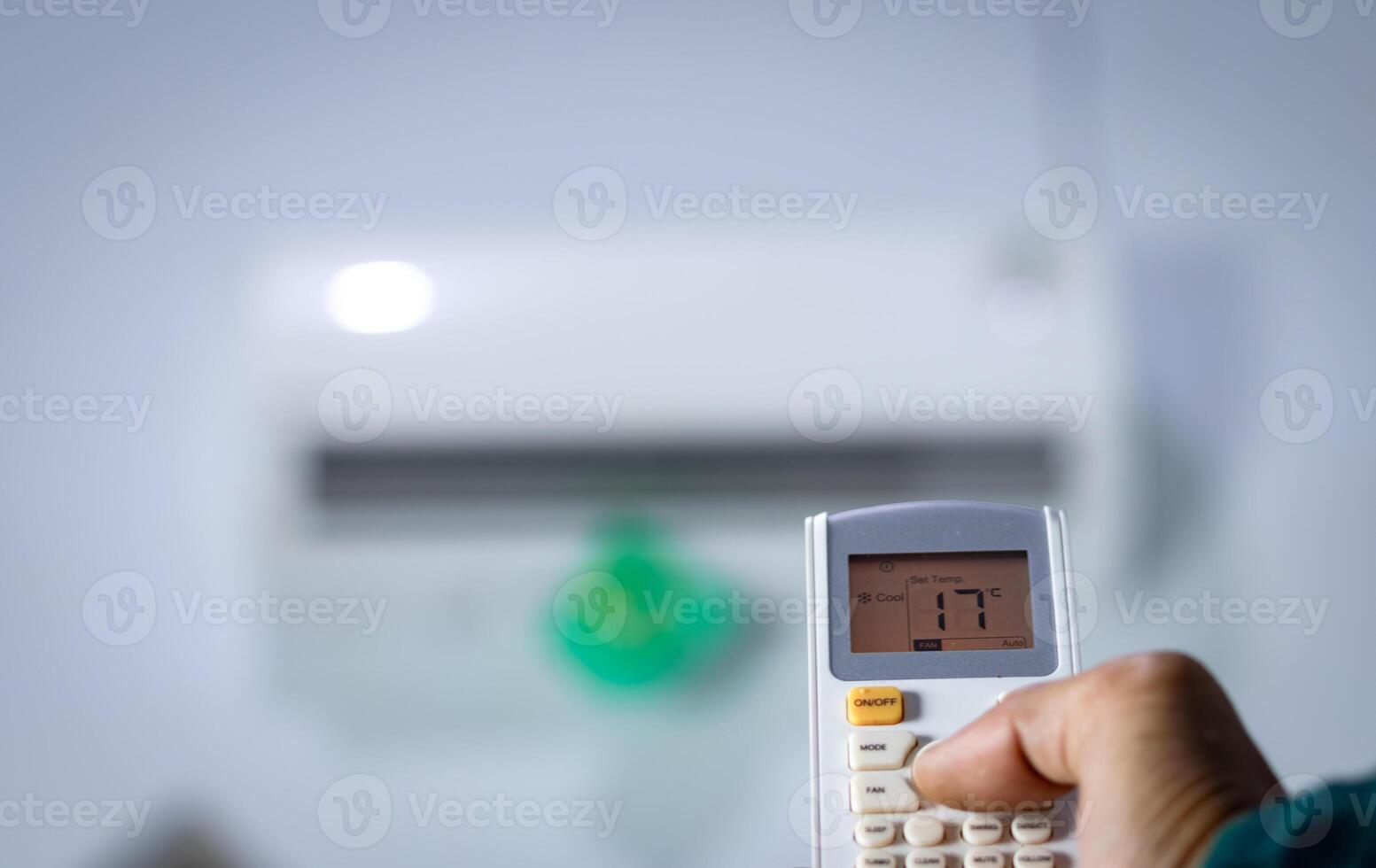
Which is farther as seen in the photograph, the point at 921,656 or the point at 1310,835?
the point at 921,656

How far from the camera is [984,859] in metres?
0.48

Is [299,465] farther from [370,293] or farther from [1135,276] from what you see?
[1135,276]

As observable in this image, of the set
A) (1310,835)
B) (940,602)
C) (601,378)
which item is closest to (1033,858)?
(940,602)

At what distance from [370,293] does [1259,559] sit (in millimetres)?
573

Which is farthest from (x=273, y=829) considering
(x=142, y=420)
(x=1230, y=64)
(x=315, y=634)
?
(x=1230, y=64)

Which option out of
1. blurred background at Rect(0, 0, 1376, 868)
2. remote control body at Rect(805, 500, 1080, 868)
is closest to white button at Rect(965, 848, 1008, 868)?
remote control body at Rect(805, 500, 1080, 868)

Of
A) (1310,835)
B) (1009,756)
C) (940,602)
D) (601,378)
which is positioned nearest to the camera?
(1310,835)

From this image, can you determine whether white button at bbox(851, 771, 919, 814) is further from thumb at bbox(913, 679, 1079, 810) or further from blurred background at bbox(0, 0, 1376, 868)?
blurred background at bbox(0, 0, 1376, 868)

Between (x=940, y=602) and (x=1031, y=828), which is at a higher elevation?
(x=940, y=602)

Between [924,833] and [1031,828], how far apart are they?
0.15 ft

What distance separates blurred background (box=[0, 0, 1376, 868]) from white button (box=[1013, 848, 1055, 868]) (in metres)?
0.18

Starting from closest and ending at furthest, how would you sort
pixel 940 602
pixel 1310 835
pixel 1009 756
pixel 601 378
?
pixel 1310 835 → pixel 1009 756 → pixel 940 602 → pixel 601 378

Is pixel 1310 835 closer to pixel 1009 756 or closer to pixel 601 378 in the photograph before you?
pixel 1009 756

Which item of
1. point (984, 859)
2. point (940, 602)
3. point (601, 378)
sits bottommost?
Result: point (984, 859)
